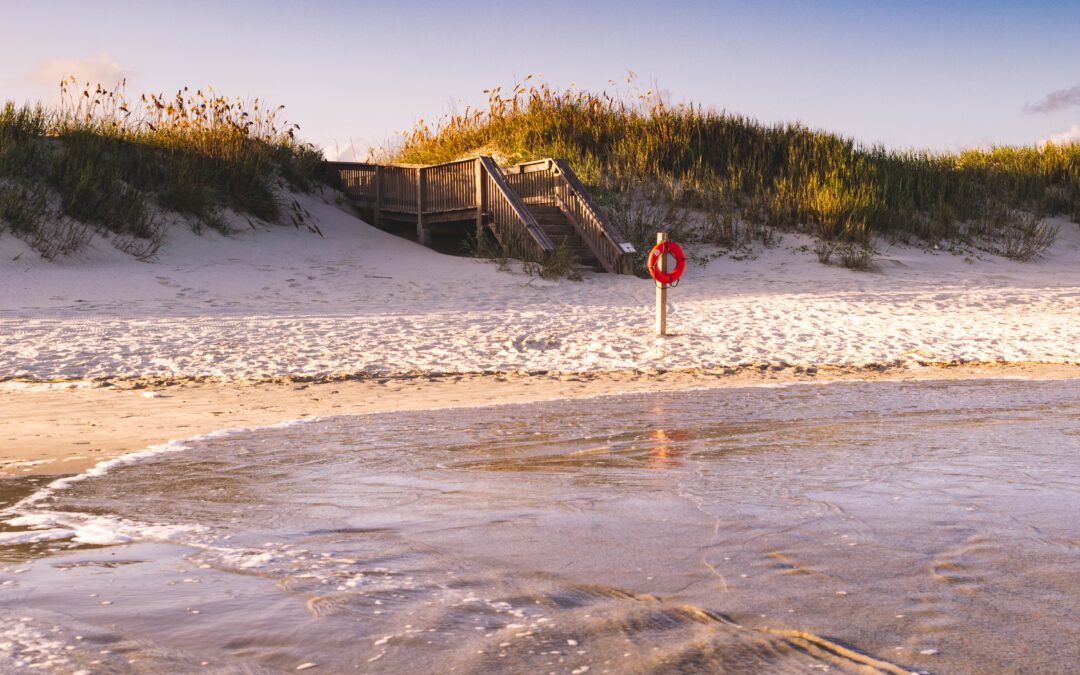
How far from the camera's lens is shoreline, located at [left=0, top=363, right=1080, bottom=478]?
5602 millimetres

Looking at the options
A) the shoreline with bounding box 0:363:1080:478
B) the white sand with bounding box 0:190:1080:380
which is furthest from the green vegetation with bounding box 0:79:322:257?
the shoreline with bounding box 0:363:1080:478

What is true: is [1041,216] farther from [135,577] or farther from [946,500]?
[135,577]

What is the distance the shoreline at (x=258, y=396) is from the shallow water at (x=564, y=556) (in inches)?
26.6

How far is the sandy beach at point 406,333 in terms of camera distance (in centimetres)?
714

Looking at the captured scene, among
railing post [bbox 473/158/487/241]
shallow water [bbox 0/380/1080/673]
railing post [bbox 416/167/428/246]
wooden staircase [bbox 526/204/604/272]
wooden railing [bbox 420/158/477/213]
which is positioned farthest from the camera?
railing post [bbox 416/167/428/246]

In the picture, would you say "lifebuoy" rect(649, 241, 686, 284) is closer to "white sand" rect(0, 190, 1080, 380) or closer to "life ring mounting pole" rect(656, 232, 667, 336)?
"life ring mounting pole" rect(656, 232, 667, 336)

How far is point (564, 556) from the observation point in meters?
3.30

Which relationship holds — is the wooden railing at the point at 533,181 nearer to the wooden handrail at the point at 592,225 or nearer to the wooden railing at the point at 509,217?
the wooden handrail at the point at 592,225

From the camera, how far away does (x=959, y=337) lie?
10391 mm

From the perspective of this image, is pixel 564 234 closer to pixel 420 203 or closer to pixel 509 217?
pixel 509 217

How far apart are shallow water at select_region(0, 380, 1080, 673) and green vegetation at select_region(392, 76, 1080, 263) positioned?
39.7ft

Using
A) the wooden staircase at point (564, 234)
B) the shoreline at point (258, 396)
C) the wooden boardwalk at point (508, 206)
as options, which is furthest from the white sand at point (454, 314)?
the wooden staircase at point (564, 234)

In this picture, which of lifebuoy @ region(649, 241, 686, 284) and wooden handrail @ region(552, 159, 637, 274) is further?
wooden handrail @ region(552, 159, 637, 274)

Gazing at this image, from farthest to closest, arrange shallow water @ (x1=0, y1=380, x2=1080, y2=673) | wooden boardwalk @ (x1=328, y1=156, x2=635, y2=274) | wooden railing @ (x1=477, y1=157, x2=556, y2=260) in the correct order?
wooden boardwalk @ (x1=328, y1=156, x2=635, y2=274)
wooden railing @ (x1=477, y1=157, x2=556, y2=260)
shallow water @ (x1=0, y1=380, x2=1080, y2=673)
